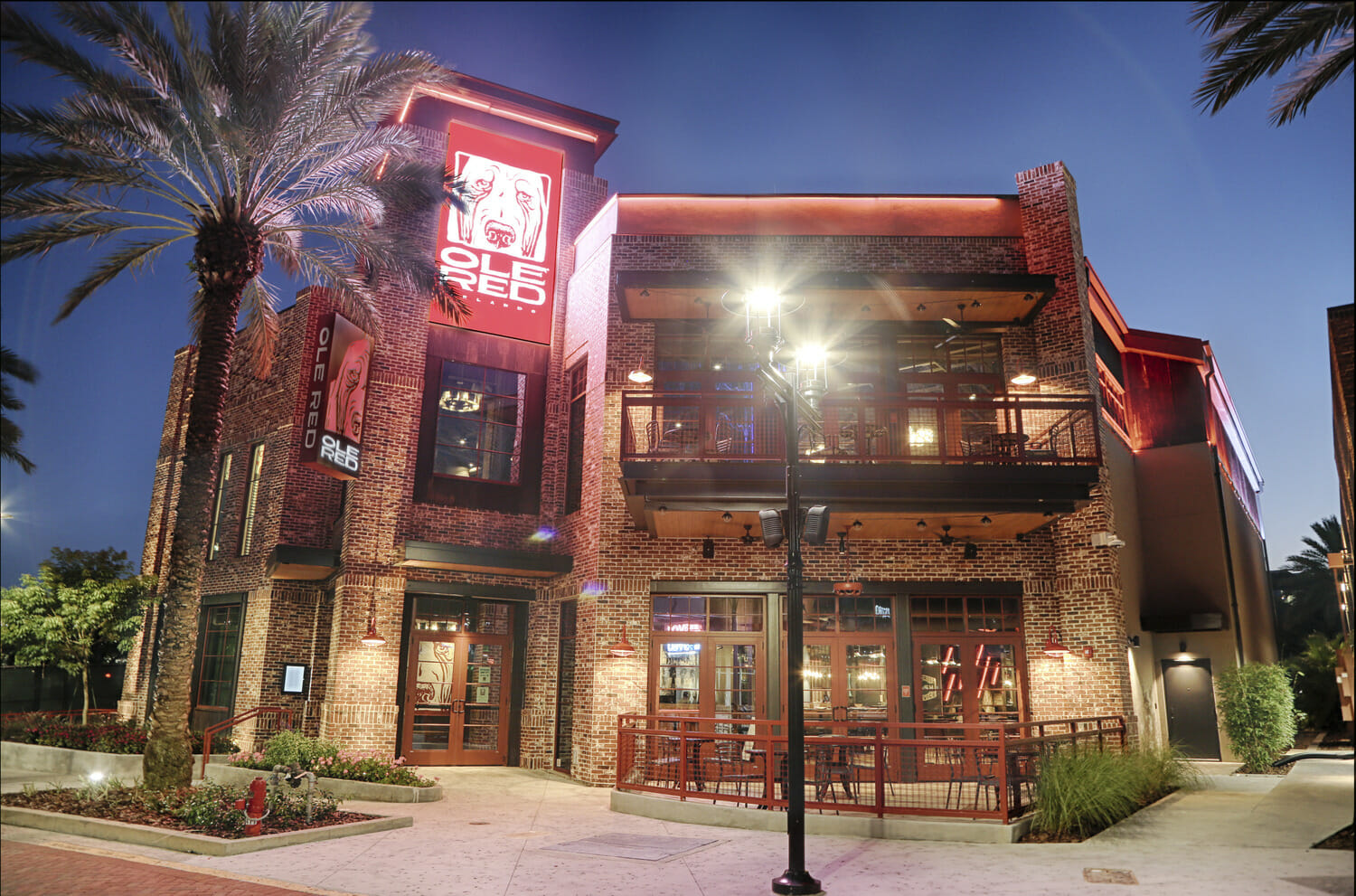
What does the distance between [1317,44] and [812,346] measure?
590 cm

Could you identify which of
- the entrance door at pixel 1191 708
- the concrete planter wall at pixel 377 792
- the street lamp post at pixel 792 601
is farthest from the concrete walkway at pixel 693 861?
the entrance door at pixel 1191 708

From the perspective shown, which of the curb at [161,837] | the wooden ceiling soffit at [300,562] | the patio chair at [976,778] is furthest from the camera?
the wooden ceiling soffit at [300,562]

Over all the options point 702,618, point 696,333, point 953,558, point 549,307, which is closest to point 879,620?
point 953,558

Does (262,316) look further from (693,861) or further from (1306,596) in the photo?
(1306,596)

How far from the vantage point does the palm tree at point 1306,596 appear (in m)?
26.2

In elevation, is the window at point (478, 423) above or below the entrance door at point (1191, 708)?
above

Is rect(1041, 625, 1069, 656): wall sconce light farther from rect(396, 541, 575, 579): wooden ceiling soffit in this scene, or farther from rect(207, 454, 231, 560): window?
rect(207, 454, 231, 560): window

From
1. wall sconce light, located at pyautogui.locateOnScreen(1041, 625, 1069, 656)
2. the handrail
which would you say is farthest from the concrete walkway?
the handrail

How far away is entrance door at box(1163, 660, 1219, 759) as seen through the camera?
63.5 feet

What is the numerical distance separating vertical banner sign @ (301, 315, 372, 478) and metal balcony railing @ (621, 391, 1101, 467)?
507cm

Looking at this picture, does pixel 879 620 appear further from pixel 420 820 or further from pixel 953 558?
pixel 420 820

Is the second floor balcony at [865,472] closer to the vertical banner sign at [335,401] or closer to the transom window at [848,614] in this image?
the transom window at [848,614]

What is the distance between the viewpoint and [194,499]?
1178 centimetres

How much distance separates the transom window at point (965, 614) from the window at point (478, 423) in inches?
326
